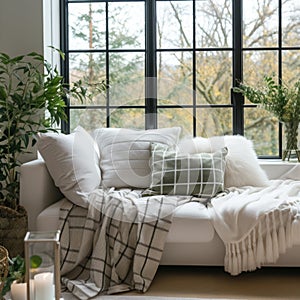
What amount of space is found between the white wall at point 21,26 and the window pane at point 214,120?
53.0 inches

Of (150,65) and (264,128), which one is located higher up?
(150,65)

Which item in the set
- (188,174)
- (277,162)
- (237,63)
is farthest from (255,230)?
(237,63)

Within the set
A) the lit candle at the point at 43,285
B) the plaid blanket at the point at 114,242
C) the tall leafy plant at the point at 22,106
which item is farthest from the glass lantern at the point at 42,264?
the tall leafy plant at the point at 22,106

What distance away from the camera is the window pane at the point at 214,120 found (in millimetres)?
4746

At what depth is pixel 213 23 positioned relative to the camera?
4.74 m

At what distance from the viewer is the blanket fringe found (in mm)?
3426

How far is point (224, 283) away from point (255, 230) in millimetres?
366

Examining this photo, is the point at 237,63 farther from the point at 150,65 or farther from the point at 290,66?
the point at 150,65

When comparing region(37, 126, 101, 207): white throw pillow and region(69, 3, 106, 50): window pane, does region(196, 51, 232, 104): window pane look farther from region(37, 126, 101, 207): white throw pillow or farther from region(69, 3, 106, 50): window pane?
region(37, 126, 101, 207): white throw pillow

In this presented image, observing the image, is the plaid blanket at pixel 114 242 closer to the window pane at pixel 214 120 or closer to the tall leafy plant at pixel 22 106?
the tall leafy plant at pixel 22 106

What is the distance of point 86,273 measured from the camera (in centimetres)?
356

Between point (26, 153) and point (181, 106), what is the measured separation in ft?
4.21

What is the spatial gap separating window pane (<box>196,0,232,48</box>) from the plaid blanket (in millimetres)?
1630

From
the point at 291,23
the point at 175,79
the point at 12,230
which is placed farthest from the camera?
the point at 175,79
